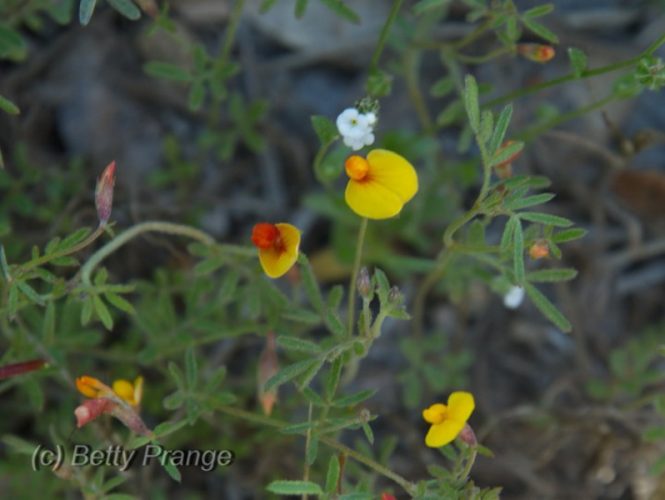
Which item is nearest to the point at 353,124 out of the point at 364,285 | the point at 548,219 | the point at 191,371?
the point at 364,285

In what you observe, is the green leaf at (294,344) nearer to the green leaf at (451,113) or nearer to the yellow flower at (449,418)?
the yellow flower at (449,418)

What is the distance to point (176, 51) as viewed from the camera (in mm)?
4340

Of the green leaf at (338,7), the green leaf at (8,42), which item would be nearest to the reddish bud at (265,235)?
the green leaf at (338,7)

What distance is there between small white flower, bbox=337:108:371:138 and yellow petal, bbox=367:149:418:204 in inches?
3.0

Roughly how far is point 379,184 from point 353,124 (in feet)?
0.68

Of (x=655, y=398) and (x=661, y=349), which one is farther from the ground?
(x=661, y=349)

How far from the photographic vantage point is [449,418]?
2.35m

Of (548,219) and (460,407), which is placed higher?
(548,219)

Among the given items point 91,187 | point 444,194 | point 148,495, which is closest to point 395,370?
point 444,194

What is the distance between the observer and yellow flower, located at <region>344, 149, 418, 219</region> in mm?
2334

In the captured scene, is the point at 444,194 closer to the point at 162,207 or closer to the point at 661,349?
the point at 162,207

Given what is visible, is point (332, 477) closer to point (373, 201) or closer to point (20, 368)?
point (373, 201)

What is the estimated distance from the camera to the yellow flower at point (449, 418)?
2287 millimetres

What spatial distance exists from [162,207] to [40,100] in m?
1.19
